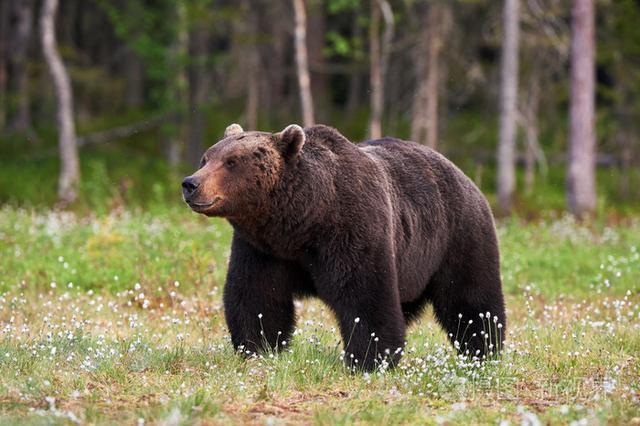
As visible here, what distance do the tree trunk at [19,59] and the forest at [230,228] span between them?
0.07 m

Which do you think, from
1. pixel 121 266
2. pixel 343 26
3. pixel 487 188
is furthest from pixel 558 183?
pixel 121 266

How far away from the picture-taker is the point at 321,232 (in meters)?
6.61

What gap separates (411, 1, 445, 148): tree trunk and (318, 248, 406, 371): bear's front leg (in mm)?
15417

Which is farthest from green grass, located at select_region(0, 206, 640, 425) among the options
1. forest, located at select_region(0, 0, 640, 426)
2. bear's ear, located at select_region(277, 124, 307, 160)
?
bear's ear, located at select_region(277, 124, 307, 160)

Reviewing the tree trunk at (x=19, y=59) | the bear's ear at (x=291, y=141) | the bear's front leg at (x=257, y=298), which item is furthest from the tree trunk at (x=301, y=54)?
the bear's ear at (x=291, y=141)

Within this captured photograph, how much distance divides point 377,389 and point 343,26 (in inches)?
1191

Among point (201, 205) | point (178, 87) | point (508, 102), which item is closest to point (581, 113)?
point (508, 102)

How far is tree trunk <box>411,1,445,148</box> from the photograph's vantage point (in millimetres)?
22125

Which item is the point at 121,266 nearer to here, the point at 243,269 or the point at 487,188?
the point at 243,269

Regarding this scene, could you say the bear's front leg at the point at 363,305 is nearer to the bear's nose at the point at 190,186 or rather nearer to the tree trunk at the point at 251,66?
the bear's nose at the point at 190,186

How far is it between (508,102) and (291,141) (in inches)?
602

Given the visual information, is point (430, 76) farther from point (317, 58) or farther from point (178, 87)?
point (178, 87)

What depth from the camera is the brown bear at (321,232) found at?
21.2ft

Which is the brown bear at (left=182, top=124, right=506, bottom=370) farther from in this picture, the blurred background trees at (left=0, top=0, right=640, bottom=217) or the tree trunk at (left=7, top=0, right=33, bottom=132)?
the tree trunk at (left=7, top=0, right=33, bottom=132)
